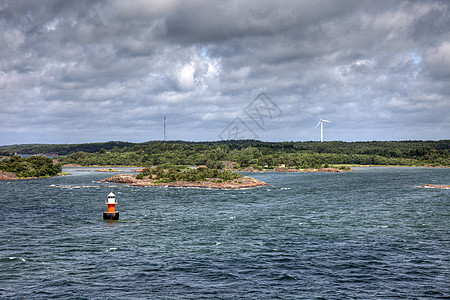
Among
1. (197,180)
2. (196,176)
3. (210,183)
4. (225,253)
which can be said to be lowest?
(225,253)

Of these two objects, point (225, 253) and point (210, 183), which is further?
point (210, 183)

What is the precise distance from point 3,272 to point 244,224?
114 ft

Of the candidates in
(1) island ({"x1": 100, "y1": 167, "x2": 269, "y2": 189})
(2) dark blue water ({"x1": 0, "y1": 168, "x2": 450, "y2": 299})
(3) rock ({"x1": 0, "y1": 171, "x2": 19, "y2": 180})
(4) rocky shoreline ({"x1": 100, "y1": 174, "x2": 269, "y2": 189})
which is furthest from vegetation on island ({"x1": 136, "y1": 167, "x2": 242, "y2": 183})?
(3) rock ({"x1": 0, "y1": 171, "x2": 19, "y2": 180})

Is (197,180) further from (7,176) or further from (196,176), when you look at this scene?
(7,176)

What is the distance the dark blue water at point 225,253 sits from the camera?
32.8 meters

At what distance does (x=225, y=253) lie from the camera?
145 feet

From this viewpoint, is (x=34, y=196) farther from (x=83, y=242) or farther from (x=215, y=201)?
(x=83, y=242)

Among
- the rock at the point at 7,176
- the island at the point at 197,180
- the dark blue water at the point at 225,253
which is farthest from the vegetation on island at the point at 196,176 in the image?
the rock at the point at 7,176

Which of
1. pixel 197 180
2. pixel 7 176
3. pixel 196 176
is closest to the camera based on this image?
pixel 197 180

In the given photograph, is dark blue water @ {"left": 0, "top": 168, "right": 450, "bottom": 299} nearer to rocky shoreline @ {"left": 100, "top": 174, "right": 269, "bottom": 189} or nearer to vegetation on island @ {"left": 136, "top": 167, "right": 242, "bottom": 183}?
rocky shoreline @ {"left": 100, "top": 174, "right": 269, "bottom": 189}

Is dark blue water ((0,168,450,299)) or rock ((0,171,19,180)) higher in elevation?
rock ((0,171,19,180))

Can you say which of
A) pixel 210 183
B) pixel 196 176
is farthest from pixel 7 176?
Answer: pixel 210 183

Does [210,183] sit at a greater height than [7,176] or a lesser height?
lesser

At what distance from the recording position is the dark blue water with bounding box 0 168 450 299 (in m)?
32.8
